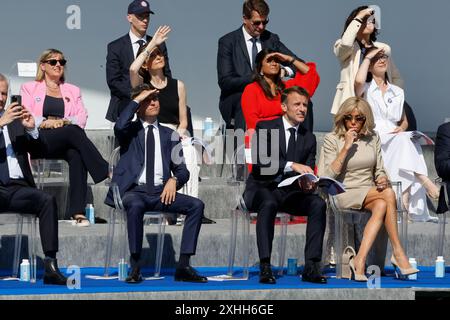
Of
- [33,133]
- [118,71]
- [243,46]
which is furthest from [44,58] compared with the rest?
[243,46]

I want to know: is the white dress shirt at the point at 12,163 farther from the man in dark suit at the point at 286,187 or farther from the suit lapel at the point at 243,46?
the suit lapel at the point at 243,46

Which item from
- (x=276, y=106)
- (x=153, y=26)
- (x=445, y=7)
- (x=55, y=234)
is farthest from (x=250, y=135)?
(x=445, y=7)

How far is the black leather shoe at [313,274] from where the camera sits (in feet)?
36.0

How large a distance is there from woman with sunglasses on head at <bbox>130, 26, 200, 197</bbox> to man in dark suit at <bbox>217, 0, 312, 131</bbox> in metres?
0.49

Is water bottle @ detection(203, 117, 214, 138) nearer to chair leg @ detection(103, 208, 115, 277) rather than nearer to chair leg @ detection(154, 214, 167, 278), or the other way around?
chair leg @ detection(154, 214, 167, 278)

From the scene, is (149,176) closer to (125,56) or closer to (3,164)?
(3,164)

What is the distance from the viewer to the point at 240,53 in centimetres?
1309

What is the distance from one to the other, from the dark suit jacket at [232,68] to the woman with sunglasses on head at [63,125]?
114 cm

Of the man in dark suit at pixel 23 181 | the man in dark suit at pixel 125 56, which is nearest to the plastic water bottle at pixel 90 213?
the man in dark suit at pixel 125 56

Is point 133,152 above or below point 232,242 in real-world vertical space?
above

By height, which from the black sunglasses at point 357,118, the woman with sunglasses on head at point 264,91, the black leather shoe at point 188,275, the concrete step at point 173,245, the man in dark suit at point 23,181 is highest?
the woman with sunglasses on head at point 264,91

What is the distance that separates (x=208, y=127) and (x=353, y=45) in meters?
1.59
